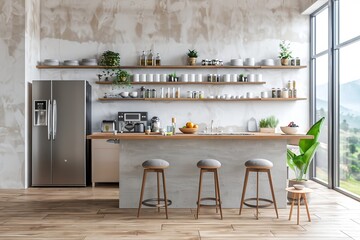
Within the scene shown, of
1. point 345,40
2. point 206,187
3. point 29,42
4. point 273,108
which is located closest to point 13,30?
point 29,42

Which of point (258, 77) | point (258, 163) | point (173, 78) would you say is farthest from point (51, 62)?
point (258, 163)

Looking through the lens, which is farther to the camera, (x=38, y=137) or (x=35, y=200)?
(x=38, y=137)

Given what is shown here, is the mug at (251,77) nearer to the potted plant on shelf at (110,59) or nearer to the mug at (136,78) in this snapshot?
the mug at (136,78)

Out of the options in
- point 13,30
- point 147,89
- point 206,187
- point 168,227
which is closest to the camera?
point 168,227

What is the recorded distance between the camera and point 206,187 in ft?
16.3

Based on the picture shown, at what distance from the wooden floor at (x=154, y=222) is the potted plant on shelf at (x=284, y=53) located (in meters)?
2.81

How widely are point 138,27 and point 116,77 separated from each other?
40.8 inches

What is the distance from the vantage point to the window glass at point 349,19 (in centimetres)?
568

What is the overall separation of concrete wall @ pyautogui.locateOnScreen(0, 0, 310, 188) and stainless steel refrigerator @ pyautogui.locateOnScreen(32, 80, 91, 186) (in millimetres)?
713

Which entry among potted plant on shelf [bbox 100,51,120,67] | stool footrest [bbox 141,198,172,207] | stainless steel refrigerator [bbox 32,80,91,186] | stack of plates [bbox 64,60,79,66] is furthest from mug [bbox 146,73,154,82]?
stool footrest [bbox 141,198,172,207]

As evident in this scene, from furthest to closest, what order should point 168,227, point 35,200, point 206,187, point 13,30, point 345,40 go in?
point 13,30 < point 345,40 < point 35,200 < point 206,187 < point 168,227

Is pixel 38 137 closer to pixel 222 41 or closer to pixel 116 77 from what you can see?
pixel 116 77

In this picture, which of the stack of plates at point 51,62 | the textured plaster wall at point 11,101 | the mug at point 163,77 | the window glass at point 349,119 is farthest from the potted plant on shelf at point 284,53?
the textured plaster wall at point 11,101

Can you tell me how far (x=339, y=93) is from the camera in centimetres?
624
